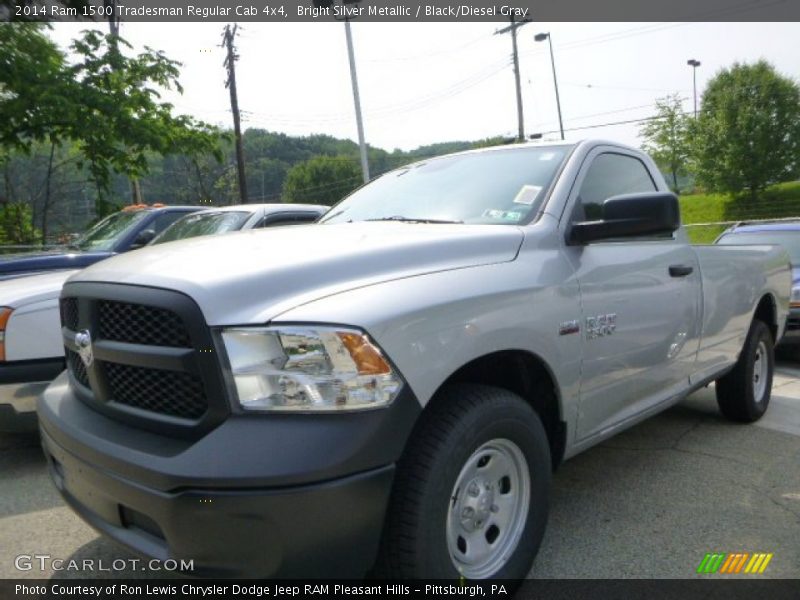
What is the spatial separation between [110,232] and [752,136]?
43470mm

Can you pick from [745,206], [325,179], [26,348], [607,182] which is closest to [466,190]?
[607,182]

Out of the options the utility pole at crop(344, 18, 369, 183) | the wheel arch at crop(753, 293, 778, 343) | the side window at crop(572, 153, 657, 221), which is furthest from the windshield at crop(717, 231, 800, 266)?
the utility pole at crop(344, 18, 369, 183)

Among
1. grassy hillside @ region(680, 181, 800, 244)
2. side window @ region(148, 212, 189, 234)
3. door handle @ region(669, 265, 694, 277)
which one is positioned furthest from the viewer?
grassy hillside @ region(680, 181, 800, 244)

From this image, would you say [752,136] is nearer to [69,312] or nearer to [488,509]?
[488,509]

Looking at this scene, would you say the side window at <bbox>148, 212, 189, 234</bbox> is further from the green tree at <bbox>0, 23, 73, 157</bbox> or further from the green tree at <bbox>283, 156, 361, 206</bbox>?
the green tree at <bbox>283, 156, 361, 206</bbox>

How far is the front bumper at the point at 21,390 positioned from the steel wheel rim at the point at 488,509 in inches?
102

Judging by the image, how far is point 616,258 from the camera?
10.2ft

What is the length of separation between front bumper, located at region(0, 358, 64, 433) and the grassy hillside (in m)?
37.8

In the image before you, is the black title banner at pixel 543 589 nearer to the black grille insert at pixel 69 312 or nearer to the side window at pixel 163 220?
the black grille insert at pixel 69 312

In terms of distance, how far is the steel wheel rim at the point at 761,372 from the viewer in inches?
194

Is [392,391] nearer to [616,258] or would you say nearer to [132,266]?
[132,266]

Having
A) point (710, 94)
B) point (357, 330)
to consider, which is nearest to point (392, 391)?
point (357, 330)

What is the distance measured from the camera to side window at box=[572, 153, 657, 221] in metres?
3.21
